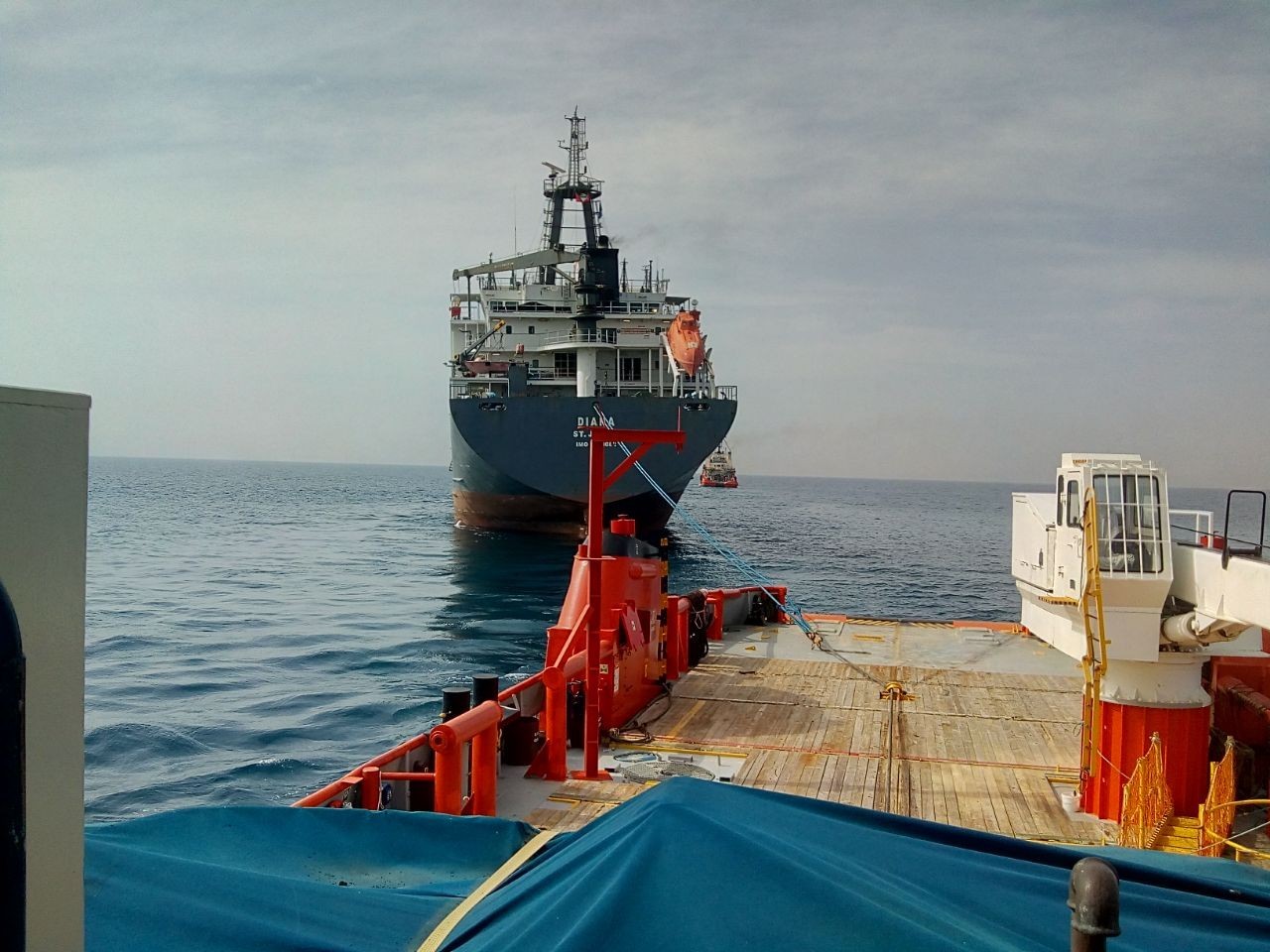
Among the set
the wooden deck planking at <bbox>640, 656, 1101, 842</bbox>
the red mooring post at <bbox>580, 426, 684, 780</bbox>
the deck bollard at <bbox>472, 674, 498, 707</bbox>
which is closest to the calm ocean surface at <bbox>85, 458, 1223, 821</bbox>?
the deck bollard at <bbox>472, 674, 498, 707</bbox>

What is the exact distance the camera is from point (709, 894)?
10.6ft

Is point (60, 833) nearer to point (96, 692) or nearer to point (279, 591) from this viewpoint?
point (96, 692)

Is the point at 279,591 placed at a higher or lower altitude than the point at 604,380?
lower

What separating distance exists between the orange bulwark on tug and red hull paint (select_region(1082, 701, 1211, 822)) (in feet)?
0.06

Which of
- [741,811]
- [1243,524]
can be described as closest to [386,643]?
[741,811]

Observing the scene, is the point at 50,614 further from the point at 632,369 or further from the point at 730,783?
the point at 632,369

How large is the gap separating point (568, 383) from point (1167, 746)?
4195 cm

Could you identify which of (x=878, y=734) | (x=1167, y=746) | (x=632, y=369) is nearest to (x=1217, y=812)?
(x=1167, y=746)

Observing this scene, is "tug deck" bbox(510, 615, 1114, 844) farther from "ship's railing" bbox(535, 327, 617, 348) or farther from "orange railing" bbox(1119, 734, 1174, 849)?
"ship's railing" bbox(535, 327, 617, 348)

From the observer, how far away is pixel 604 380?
48.7 metres

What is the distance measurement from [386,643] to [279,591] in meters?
10.6

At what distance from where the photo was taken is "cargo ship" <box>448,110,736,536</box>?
40.4 meters

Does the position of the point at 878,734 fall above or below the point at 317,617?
above

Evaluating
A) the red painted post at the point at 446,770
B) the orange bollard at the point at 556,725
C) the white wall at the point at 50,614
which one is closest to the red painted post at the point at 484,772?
the red painted post at the point at 446,770
